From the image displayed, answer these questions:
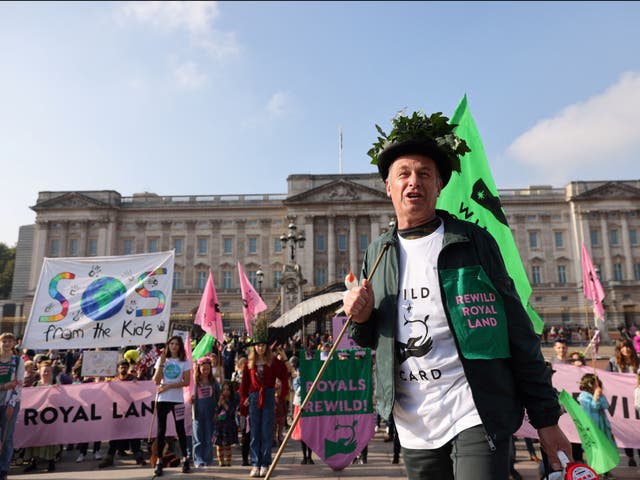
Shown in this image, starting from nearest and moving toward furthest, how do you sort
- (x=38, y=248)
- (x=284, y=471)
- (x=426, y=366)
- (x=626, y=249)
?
(x=426, y=366) → (x=284, y=471) → (x=626, y=249) → (x=38, y=248)

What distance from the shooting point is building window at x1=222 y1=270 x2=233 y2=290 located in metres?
57.1

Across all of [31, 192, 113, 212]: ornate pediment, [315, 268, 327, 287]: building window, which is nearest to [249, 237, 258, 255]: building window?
[315, 268, 327, 287]: building window

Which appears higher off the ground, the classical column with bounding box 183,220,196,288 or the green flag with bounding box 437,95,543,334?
the classical column with bounding box 183,220,196,288

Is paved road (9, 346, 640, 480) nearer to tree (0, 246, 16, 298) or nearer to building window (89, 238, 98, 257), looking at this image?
building window (89, 238, 98, 257)

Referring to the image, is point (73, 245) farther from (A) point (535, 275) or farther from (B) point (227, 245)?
(A) point (535, 275)

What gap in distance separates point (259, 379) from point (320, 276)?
47.6 metres

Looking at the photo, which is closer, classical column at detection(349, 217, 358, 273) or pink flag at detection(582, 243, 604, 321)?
pink flag at detection(582, 243, 604, 321)

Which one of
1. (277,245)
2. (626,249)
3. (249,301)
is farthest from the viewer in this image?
(277,245)

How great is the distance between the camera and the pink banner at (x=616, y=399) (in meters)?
7.29

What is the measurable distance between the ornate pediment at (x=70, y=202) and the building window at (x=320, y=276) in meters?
25.9

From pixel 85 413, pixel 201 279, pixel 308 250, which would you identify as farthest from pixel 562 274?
pixel 85 413

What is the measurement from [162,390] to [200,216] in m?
53.2

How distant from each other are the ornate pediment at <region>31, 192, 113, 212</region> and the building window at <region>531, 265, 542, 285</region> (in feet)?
166

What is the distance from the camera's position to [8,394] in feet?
22.6
